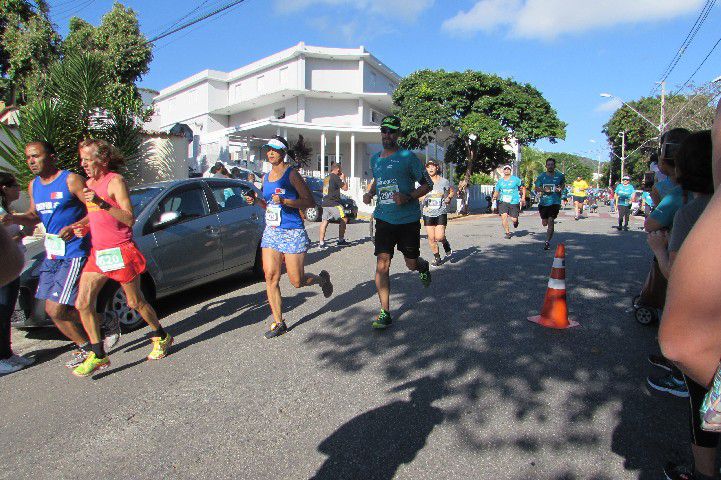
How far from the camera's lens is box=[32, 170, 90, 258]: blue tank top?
4191 mm

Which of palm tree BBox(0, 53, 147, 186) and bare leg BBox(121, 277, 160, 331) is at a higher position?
palm tree BBox(0, 53, 147, 186)

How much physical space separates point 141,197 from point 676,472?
5.93 m

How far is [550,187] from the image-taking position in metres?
10.5

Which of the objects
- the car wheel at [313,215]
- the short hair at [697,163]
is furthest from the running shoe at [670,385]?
the car wheel at [313,215]

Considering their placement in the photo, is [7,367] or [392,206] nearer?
[7,367]

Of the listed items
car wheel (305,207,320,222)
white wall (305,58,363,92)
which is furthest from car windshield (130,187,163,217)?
white wall (305,58,363,92)

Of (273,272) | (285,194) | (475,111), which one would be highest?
(475,111)

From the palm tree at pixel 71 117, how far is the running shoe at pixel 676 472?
10.7 metres

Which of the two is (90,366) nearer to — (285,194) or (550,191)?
(285,194)

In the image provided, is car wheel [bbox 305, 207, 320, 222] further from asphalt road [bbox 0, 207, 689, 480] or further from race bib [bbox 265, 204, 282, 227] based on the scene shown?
race bib [bbox 265, 204, 282, 227]

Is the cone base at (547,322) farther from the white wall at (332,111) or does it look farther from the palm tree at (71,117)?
the white wall at (332,111)

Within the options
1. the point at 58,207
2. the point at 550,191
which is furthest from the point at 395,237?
the point at 550,191

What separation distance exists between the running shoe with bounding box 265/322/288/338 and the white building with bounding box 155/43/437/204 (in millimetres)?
23762

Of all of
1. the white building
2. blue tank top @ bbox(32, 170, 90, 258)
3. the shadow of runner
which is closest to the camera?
the shadow of runner
